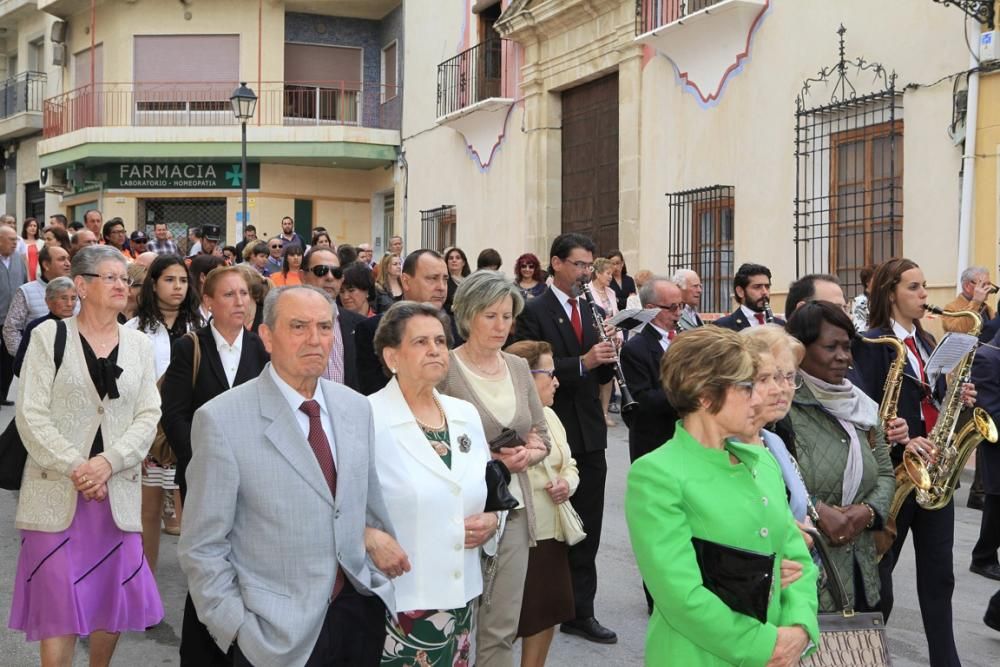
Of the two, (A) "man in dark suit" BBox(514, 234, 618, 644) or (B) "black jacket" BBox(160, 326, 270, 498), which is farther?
(A) "man in dark suit" BBox(514, 234, 618, 644)

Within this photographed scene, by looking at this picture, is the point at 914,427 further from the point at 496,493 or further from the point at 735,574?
the point at 735,574

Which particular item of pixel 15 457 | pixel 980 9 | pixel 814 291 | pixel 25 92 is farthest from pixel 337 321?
pixel 25 92

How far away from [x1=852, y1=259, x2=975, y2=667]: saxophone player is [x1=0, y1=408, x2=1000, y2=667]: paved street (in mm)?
566

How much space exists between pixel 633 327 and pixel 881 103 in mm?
7047

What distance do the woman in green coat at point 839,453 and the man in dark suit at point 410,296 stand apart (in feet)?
7.12

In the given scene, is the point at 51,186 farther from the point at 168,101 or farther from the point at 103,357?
the point at 103,357

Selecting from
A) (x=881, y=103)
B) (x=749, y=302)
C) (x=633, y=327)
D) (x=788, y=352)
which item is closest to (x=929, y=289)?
(x=881, y=103)

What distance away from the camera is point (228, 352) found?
5766mm

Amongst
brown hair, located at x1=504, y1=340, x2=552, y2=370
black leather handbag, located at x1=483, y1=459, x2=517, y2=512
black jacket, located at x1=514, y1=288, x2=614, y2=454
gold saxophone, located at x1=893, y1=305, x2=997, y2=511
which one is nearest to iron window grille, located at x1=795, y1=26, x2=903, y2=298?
gold saxophone, located at x1=893, y1=305, x2=997, y2=511

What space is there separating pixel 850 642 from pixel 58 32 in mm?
30942

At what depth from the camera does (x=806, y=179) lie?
13.3 metres

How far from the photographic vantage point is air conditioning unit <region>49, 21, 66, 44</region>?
100 feet

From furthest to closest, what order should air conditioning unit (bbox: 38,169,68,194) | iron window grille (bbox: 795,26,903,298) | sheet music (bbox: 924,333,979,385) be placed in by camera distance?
air conditioning unit (bbox: 38,169,68,194), iron window grille (bbox: 795,26,903,298), sheet music (bbox: 924,333,979,385)

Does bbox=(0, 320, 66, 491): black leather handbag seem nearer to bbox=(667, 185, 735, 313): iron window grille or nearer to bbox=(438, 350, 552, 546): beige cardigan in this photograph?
bbox=(438, 350, 552, 546): beige cardigan
